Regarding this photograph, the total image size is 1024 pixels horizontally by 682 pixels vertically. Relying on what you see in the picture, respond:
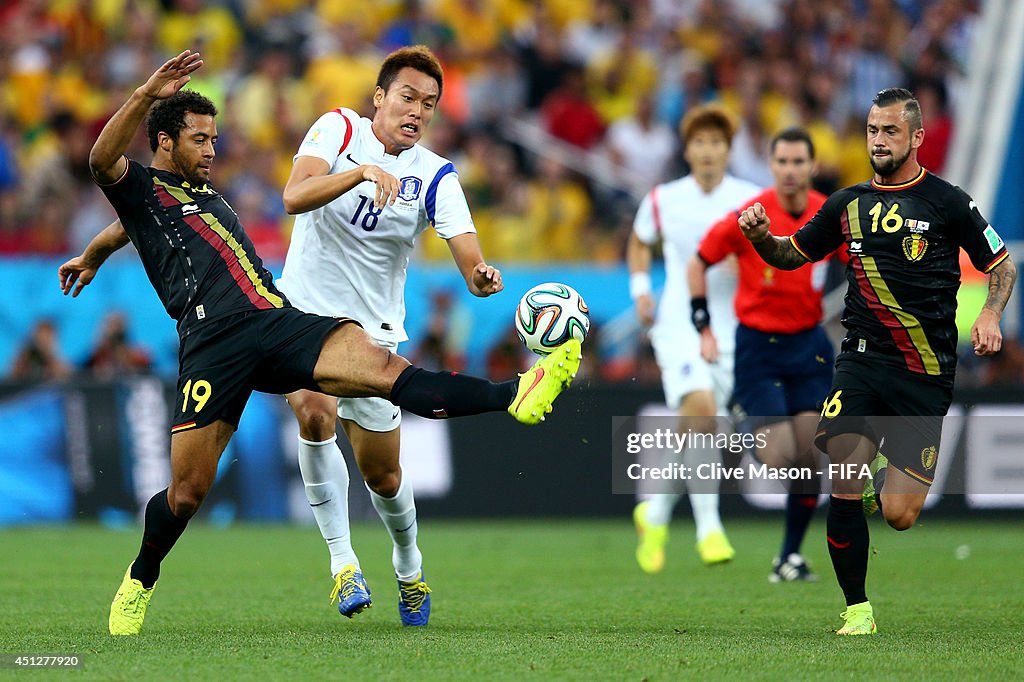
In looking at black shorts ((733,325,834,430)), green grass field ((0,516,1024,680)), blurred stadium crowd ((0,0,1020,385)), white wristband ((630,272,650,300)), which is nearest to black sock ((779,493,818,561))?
green grass field ((0,516,1024,680))

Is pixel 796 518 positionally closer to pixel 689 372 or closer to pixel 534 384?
pixel 689 372

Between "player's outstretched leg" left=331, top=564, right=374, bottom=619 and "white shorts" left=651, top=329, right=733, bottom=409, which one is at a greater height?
"white shorts" left=651, top=329, right=733, bottom=409

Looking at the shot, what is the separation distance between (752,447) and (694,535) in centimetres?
357

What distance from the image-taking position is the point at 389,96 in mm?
6871

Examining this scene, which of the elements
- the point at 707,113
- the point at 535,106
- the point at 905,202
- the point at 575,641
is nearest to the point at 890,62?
the point at 535,106

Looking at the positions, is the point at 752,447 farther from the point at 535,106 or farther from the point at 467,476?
the point at 535,106

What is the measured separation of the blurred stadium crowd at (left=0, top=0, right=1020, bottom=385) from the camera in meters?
15.9

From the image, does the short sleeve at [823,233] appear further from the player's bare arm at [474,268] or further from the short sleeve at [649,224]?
the short sleeve at [649,224]

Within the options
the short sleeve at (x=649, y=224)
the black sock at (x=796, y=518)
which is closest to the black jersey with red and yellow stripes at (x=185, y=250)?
the black sock at (x=796, y=518)

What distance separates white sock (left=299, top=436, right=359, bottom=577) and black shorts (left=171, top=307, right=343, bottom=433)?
0.85 m

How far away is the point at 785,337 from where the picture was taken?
9203 millimetres

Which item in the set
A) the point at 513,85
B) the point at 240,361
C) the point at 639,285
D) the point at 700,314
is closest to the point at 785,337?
the point at 700,314

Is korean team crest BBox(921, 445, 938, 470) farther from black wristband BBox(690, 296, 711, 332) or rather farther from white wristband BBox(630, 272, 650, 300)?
white wristband BBox(630, 272, 650, 300)

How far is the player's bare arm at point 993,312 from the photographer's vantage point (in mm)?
6215
